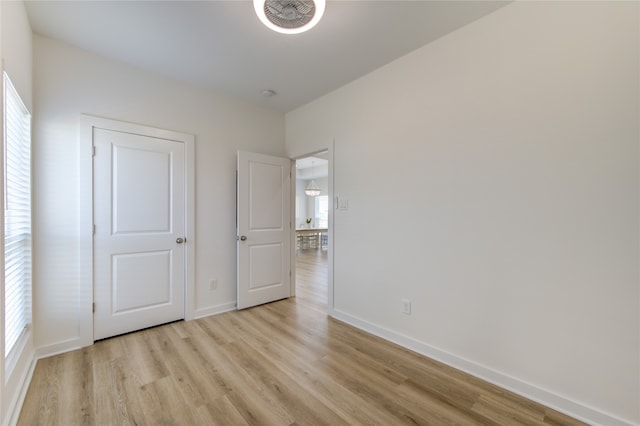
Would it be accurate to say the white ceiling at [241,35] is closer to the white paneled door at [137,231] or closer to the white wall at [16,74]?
the white wall at [16,74]

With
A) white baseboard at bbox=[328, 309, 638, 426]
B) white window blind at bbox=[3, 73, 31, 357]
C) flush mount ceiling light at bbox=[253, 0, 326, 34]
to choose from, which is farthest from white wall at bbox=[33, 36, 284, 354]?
white baseboard at bbox=[328, 309, 638, 426]

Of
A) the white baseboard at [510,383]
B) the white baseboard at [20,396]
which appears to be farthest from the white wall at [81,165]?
the white baseboard at [510,383]

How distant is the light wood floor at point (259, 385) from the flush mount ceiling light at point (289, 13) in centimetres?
250

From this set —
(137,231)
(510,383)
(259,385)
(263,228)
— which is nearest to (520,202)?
(510,383)

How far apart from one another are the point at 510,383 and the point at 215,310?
9.70 ft

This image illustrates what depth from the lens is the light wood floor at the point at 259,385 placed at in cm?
165

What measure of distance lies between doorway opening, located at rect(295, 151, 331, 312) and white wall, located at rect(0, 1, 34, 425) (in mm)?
2570

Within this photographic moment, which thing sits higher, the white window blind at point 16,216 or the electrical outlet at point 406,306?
the white window blind at point 16,216

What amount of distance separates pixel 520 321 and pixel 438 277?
0.61 metres

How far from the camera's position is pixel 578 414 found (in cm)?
166

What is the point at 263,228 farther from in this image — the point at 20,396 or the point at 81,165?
the point at 20,396

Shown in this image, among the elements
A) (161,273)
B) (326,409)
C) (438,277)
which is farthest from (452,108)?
(161,273)

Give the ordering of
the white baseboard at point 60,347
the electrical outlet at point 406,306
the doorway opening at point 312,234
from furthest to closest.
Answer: the doorway opening at point 312,234 → the electrical outlet at point 406,306 → the white baseboard at point 60,347

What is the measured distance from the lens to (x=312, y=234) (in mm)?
9531
